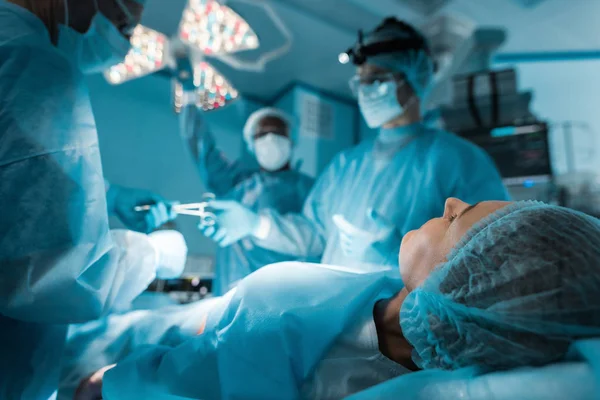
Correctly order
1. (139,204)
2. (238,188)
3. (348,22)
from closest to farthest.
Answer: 1. (139,204)
2. (238,188)
3. (348,22)

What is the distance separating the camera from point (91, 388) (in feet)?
3.24

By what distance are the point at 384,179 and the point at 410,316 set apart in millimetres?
822

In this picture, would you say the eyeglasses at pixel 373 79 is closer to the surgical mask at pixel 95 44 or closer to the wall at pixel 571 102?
the surgical mask at pixel 95 44

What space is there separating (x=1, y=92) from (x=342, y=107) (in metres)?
3.39

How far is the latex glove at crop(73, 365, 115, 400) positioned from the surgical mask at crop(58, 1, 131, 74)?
34.1 inches

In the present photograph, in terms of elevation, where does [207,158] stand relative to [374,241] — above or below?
above

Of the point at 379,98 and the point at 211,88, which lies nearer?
the point at 379,98

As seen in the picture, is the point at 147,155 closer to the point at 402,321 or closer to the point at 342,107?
the point at 342,107

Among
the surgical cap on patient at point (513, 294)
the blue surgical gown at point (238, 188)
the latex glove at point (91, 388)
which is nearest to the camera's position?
the surgical cap on patient at point (513, 294)

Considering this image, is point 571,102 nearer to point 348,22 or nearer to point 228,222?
point 348,22

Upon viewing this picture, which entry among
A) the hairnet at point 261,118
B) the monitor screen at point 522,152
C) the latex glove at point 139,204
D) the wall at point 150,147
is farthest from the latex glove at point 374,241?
the wall at point 150,147

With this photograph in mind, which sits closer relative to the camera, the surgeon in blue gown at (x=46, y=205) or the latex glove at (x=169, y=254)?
the surgeon in blue gown at (x=46, y=205)

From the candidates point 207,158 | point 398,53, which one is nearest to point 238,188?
point 207,158

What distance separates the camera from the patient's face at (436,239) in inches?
32.0
